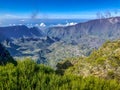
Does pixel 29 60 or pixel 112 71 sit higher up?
pixel 29 60

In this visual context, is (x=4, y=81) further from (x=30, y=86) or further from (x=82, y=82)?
(x=82, y=82)

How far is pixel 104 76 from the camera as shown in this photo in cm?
7738

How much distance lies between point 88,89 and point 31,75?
44.5 ft

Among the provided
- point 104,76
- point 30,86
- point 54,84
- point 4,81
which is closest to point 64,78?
point 54,84

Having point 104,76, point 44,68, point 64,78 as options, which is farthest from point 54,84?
point 104,76

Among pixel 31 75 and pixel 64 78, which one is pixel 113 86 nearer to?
pixel 64 78

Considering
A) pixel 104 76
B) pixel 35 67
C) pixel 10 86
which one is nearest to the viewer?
pixel 10 86

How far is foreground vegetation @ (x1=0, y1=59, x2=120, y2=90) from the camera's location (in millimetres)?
56916

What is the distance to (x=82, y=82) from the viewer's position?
5944cm

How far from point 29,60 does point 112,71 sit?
23.3m

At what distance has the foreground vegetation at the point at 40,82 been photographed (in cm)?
5692

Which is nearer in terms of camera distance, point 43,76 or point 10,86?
point 10,86

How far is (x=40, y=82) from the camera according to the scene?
59.6m

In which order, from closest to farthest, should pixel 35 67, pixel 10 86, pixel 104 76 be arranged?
1. pixel 10 86
2. pixel 35 67
3. pixel 104 76
